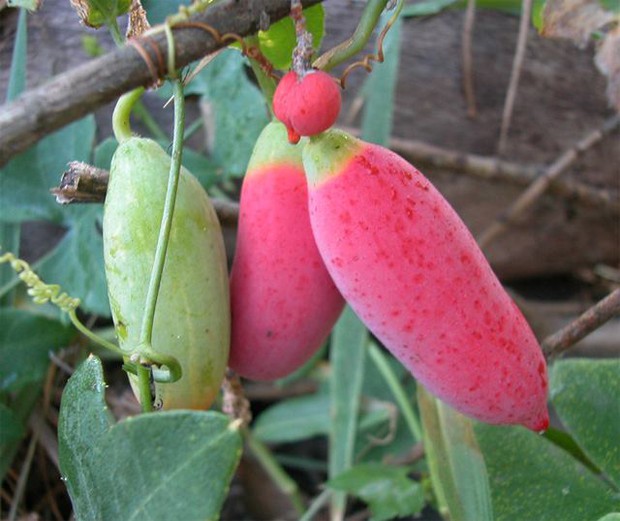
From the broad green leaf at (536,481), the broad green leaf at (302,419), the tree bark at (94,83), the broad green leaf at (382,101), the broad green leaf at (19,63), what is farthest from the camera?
the broad green leaf at (302,419)

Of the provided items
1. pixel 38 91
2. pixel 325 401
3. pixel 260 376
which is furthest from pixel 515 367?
pixel 325 401

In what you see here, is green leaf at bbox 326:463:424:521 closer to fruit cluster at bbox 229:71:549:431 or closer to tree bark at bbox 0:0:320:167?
fruit cluster at bbox 229:71:549:431

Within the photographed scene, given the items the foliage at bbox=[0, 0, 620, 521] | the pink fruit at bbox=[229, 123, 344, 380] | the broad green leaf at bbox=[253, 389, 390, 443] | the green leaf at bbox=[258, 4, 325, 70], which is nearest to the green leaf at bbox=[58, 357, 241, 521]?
the foliage at bbox=[0, 0, 620, 521]

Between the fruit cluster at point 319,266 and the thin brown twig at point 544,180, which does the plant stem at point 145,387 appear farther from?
the thin brown twig at point 544,180

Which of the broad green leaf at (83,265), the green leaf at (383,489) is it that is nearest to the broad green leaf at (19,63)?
the broad green leaf at (83,265)

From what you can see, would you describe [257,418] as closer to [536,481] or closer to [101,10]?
[536,481]

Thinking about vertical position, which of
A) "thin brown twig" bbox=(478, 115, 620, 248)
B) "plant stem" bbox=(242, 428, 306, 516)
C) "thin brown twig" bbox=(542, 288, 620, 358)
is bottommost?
"plant stem" bbox=(242, 428, 306, 516)
